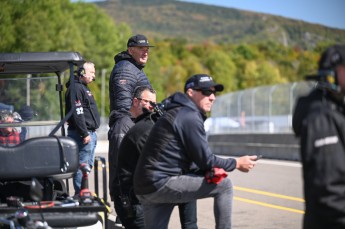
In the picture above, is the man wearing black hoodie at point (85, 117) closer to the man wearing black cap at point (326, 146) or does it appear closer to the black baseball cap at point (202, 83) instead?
the black baseball cap at point (202, 83)

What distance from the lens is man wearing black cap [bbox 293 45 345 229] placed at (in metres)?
4.98

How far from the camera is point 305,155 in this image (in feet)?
16.6

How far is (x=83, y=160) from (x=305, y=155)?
23.4 ft

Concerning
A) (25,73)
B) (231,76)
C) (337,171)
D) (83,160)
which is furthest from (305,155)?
(231,76)

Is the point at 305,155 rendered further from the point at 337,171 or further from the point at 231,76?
the point at 231,76

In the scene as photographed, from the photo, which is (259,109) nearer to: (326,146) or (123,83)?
(123,83)

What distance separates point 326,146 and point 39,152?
318 centimetres

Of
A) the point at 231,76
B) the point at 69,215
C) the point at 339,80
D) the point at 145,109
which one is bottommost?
the point at 231,76

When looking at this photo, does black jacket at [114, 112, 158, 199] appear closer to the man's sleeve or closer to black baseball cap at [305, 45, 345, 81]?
the man's sleeve

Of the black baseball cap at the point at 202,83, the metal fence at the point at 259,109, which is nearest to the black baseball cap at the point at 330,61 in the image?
the black baseball cap at the point at 202,83

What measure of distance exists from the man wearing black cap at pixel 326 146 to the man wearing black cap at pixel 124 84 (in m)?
5.10

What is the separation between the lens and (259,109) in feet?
133

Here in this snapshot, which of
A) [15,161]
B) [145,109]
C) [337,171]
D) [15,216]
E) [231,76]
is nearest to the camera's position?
[337,171]

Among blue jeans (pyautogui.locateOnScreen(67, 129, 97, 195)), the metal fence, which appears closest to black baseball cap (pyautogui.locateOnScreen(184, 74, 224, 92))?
blue jeans (pyautogui.locateOnScreen(67, 129, 97, 195))
